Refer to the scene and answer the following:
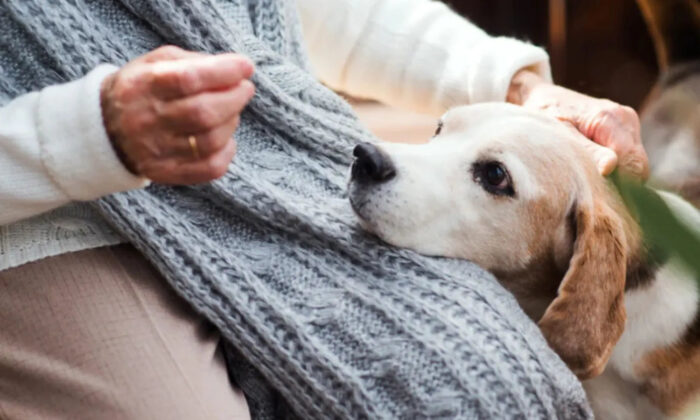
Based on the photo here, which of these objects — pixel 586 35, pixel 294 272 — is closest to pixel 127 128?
pixel 294 272

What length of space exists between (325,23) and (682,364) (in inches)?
25.1

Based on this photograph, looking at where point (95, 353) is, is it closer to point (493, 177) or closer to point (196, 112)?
point (196, 112)

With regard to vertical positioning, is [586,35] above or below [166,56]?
below

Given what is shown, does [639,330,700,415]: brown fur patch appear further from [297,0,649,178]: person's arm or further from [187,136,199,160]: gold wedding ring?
[187,136,199,160]: gold wedding ring

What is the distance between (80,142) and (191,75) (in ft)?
0.36

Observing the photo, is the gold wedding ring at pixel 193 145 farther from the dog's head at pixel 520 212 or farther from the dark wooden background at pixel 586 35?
the dark wooden background at pixel 586 35

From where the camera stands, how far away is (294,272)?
0.78 meters

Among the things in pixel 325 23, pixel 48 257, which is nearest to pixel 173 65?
pixel 48 257

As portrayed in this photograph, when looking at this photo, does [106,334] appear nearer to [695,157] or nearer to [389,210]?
[389,210]

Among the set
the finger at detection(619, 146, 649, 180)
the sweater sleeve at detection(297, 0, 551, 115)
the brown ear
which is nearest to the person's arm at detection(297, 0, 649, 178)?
the sweater sleeve at detection(297, 0, 551, 115)

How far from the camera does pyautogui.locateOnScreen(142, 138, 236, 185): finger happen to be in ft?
2.07

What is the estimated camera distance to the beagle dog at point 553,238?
32.1 inches

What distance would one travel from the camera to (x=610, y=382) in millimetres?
933

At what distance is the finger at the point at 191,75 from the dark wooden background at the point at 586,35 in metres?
1.56
